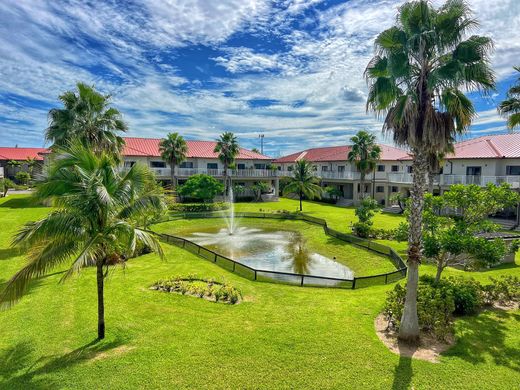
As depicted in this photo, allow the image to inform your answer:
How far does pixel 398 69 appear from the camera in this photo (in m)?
9.27

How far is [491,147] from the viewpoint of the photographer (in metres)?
32.8

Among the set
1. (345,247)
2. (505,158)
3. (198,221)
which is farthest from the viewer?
(198,221)

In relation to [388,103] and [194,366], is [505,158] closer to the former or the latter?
[388,103]

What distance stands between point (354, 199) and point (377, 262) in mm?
27425

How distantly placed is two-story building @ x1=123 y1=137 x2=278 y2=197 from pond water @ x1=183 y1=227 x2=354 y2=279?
52.4 ft

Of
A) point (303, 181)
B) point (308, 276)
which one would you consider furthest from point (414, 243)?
point (303, 181)

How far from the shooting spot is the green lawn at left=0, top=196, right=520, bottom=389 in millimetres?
8094

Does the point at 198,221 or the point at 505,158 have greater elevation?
the point at 505,158

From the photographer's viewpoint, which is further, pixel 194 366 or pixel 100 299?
pixel 100 299

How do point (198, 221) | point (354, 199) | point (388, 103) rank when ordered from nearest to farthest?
point (388, 103) → point (198, 221) → point (354, 199)

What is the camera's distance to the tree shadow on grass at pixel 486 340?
9.11m

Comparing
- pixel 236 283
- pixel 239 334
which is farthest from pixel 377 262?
pixel 239 334

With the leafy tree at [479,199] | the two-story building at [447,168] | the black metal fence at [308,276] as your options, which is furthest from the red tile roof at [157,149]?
the leafy tree at [479,199]

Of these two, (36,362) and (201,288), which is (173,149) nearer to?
(201,288)
